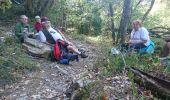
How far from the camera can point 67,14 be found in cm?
2259

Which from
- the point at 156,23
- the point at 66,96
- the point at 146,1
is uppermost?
the point at 146,1


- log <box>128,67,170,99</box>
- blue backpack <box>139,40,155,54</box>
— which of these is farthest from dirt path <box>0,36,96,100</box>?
blue backpack <box>139,40,155,54</box>

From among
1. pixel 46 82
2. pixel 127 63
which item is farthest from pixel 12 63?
pixel 127 63

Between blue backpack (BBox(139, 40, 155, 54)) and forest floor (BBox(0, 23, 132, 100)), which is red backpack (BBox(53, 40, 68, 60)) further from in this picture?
blue backpack (BBox(139, 40, 155, 54))

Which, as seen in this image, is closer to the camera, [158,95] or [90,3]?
[158,95]

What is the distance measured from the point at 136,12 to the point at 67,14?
5.45 m

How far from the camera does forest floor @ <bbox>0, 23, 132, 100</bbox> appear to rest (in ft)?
19.4

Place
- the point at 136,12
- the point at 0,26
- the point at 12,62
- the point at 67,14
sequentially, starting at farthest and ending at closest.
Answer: the point at 67,14, the point at 136,12, the point at 0,26, the point at 12,62

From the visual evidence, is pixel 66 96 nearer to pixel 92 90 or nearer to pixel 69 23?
pixel 92 90

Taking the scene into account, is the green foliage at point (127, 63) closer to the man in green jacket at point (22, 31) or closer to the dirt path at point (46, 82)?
the dirt path at point (46, 82)

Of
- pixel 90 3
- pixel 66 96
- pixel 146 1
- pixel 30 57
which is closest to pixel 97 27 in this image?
pixel 90 3

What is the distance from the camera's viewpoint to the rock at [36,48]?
10.7 m

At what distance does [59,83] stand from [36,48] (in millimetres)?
2931

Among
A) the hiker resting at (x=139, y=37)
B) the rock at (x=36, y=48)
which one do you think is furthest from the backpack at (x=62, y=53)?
the hiker resting at (x=139, y=37)
